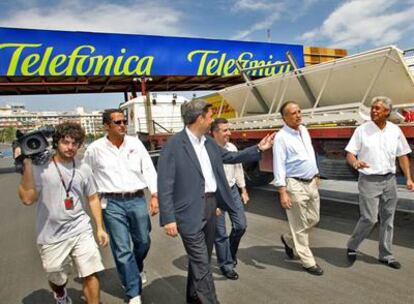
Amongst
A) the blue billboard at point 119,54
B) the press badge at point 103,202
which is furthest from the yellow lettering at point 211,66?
the press badge at point 103,202

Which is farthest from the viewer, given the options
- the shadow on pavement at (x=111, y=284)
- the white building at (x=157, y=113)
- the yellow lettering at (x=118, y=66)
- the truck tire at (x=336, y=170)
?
the yellow lettering at (x=118, y=66)

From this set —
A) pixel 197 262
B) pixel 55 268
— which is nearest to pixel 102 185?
pixel 55 268

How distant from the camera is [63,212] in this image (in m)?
2.66

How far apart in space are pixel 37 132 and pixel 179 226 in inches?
48.3

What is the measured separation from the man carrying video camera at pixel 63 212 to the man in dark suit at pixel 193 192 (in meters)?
0.65

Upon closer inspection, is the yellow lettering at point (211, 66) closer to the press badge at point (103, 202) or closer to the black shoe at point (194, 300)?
the press badge at point (103, 202)

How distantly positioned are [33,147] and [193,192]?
118 cm

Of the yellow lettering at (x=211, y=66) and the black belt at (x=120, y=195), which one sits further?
the yellow lettering at (x=211, y=66)

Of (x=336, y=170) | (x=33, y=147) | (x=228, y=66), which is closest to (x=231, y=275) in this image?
(x=33, y=147)

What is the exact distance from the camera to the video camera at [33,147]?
2.51m

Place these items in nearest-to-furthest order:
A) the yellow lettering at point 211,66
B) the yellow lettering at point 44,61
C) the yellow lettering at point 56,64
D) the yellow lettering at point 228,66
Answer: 1. the yellow lettering at point 44,61
2. the yellow lettering at point 56,64
3. the yellow lettering at point 211,66
4. the yellow lettering at point 228,66

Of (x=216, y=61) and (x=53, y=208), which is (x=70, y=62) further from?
(x=53, y=208)

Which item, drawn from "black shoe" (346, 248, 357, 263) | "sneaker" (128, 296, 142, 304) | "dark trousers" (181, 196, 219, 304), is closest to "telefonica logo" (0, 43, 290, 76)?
"black shoe" (346, 248, 357, 263)

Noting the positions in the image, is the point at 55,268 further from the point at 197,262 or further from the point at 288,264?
the point at 288,264
